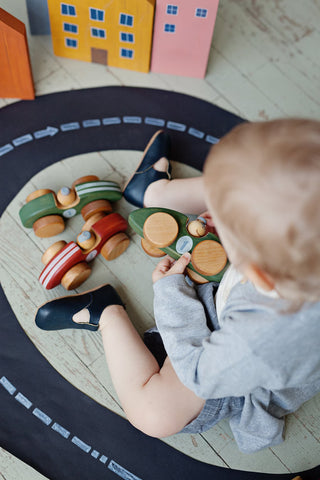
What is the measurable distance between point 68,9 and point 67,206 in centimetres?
43

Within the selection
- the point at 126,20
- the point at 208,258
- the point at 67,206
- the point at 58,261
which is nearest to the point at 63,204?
the point at 67,206

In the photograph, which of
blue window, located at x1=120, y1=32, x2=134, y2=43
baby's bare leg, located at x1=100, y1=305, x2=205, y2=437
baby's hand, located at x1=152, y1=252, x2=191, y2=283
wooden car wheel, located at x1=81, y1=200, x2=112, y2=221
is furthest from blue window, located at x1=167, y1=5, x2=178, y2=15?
baby's bare leg, located at x1=100, y1=305, x2=205, y2=437

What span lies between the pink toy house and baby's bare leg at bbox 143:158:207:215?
32cm

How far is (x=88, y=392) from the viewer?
3.16 ft

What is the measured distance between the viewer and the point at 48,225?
1.01 meters

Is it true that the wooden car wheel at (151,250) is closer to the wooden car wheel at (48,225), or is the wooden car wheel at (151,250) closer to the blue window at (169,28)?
the wooden car wheel at (48,225)

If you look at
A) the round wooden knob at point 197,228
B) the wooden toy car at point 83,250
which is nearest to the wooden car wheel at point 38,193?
the wooden toy car at point 83,250

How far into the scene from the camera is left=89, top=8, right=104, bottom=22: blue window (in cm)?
104


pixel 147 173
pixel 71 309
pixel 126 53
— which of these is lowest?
pixel 71 309

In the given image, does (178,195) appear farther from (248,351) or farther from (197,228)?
(248,351)

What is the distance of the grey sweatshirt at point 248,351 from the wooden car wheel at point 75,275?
174mm

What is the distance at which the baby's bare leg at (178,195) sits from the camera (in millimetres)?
1011

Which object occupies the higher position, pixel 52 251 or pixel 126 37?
pixel 126 37

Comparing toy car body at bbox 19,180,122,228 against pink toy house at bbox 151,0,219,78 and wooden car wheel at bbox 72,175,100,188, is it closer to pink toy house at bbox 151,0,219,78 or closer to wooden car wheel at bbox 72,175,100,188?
wooden car wheel at bbox 72,175,100,188
